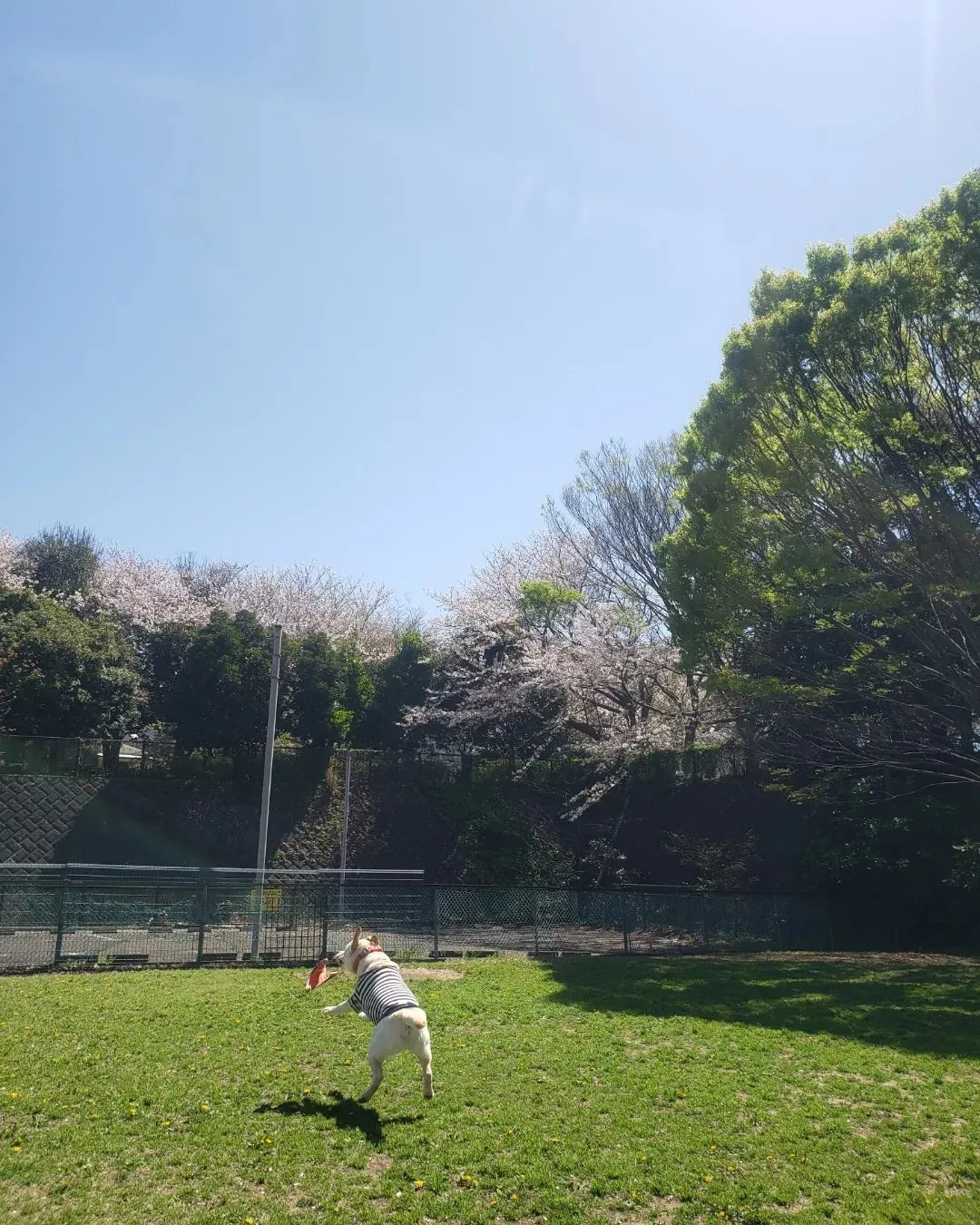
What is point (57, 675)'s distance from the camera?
85.8 feet

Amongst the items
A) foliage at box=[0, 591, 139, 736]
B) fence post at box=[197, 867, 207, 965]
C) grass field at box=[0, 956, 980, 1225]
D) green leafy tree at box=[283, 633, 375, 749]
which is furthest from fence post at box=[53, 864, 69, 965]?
green leafy tree at box=[283, 633, 375, 749]

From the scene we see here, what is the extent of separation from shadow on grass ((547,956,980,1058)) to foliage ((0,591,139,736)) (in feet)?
56.2

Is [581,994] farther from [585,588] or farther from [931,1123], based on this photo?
[585,588]

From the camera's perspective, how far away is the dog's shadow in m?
6.48

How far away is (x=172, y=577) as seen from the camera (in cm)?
4306

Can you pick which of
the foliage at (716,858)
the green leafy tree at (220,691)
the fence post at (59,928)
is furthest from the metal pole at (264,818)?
the foliage at (716,858)

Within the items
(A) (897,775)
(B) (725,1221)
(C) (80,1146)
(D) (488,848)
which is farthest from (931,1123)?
(D) (488,848)

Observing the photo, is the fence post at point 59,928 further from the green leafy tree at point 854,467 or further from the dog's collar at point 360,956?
the green leafy tree at point 854,467

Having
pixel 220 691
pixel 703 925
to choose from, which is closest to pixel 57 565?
pixel 220 691

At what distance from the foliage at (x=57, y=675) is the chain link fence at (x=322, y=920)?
8513 millimetres

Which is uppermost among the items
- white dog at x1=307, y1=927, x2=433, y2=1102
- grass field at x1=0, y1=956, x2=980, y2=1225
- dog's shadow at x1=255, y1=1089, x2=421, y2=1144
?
white dog at x1=307, y1=927, x2=433, y2=1102

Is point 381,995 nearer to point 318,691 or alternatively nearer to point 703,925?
point 703,925

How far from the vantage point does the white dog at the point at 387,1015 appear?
688cm

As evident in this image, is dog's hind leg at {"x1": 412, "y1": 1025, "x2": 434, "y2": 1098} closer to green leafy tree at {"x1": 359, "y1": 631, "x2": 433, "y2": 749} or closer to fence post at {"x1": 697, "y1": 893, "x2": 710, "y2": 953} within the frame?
fence post at {"x1": 697, "y1": 893, "x2": 710, "y2": 953}
